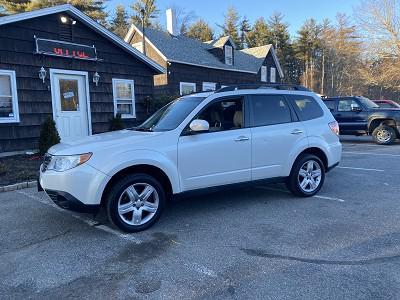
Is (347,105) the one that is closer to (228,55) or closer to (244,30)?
(228,55)

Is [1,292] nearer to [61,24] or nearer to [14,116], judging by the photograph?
[14,116]

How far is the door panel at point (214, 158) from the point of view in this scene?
15.4 ft

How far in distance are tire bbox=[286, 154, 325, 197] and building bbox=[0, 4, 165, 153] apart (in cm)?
845

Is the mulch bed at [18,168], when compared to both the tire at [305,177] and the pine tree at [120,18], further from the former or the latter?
→ the pine tree at [120,18]

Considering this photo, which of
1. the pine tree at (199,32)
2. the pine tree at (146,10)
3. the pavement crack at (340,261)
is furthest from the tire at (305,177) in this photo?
the pine tree at (199,32)

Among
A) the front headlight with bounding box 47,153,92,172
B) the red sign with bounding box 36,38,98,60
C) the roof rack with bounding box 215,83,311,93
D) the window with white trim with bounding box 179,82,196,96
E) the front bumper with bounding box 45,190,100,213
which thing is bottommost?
the front bumper with bounding box 45,190,100,213

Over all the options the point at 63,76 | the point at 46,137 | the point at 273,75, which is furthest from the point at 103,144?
the point at 273,75

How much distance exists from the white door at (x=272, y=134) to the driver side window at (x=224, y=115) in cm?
22

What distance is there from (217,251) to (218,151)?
1.59 metres

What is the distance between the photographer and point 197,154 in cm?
476

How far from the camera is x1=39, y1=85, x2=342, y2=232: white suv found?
13.8ft

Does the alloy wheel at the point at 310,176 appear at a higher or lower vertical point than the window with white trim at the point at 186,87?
lower

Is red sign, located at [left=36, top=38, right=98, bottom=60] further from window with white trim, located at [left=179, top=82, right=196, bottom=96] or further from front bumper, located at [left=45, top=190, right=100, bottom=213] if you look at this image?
window with white trim, located at [left=179, top=82, right=196, bottom=96]

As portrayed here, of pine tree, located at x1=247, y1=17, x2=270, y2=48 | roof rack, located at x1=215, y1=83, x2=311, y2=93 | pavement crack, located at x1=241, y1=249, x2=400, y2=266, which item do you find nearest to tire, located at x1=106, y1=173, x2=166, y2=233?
pavement crack, located at x1=241, y1=249, x2=400, y2=266
